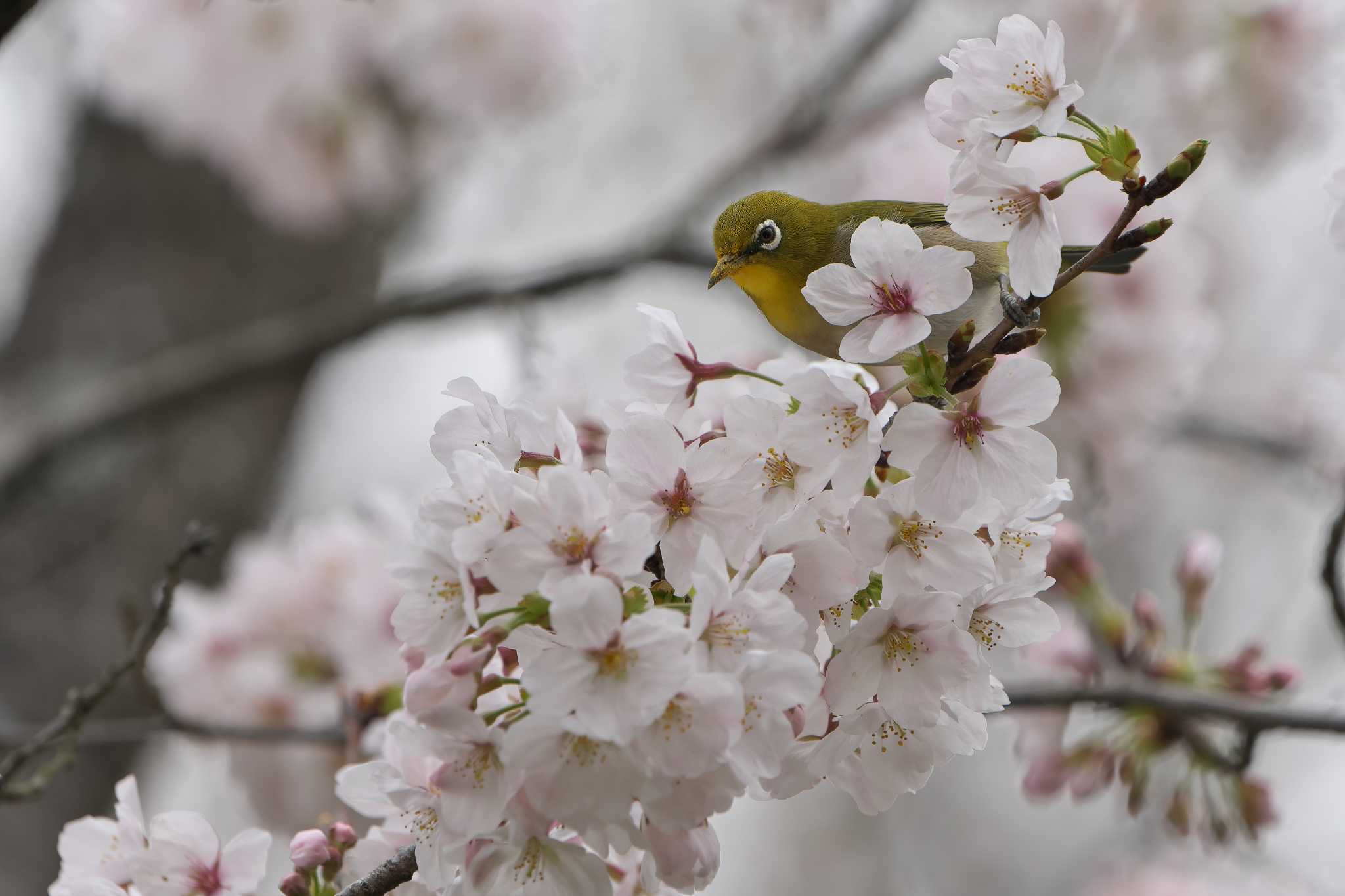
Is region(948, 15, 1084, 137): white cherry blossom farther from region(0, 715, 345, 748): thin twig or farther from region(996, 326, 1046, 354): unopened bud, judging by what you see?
region(0, 715, 345, 748): thin twig

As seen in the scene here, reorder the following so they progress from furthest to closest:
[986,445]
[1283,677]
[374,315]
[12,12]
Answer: [374,315] < [1283,677] < [12,12] < [986,445]

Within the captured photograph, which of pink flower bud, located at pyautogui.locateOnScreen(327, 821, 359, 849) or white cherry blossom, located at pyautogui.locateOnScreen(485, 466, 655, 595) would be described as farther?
pink flower bud, located at pyautogui.locateOnScreen(327, 821, 359, 849)

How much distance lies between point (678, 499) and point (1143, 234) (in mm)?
394

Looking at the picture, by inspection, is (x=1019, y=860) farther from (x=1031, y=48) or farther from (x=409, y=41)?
(x=1031, y=48)

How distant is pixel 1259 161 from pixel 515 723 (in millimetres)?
2855

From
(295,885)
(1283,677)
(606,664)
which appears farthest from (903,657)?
(1283,677)

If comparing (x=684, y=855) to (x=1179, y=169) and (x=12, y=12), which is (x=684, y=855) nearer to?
(x=1179, y=169)

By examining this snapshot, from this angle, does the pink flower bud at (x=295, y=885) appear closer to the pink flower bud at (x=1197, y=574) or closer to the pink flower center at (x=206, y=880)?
the pink flower center at (x=206, y=880)

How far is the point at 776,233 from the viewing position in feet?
4.59

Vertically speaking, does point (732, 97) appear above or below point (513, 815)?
below

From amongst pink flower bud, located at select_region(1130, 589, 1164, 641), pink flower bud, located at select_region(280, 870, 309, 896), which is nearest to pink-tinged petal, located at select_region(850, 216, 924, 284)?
pink flower bud, located at select_region(280, 870, 309, 896)

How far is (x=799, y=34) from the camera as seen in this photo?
289 centimetres

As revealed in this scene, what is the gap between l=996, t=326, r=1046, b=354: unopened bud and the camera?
2.86 ft

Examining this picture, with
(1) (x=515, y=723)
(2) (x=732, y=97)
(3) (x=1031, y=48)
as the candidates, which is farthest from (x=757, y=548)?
(2) (x=732, y=97)
